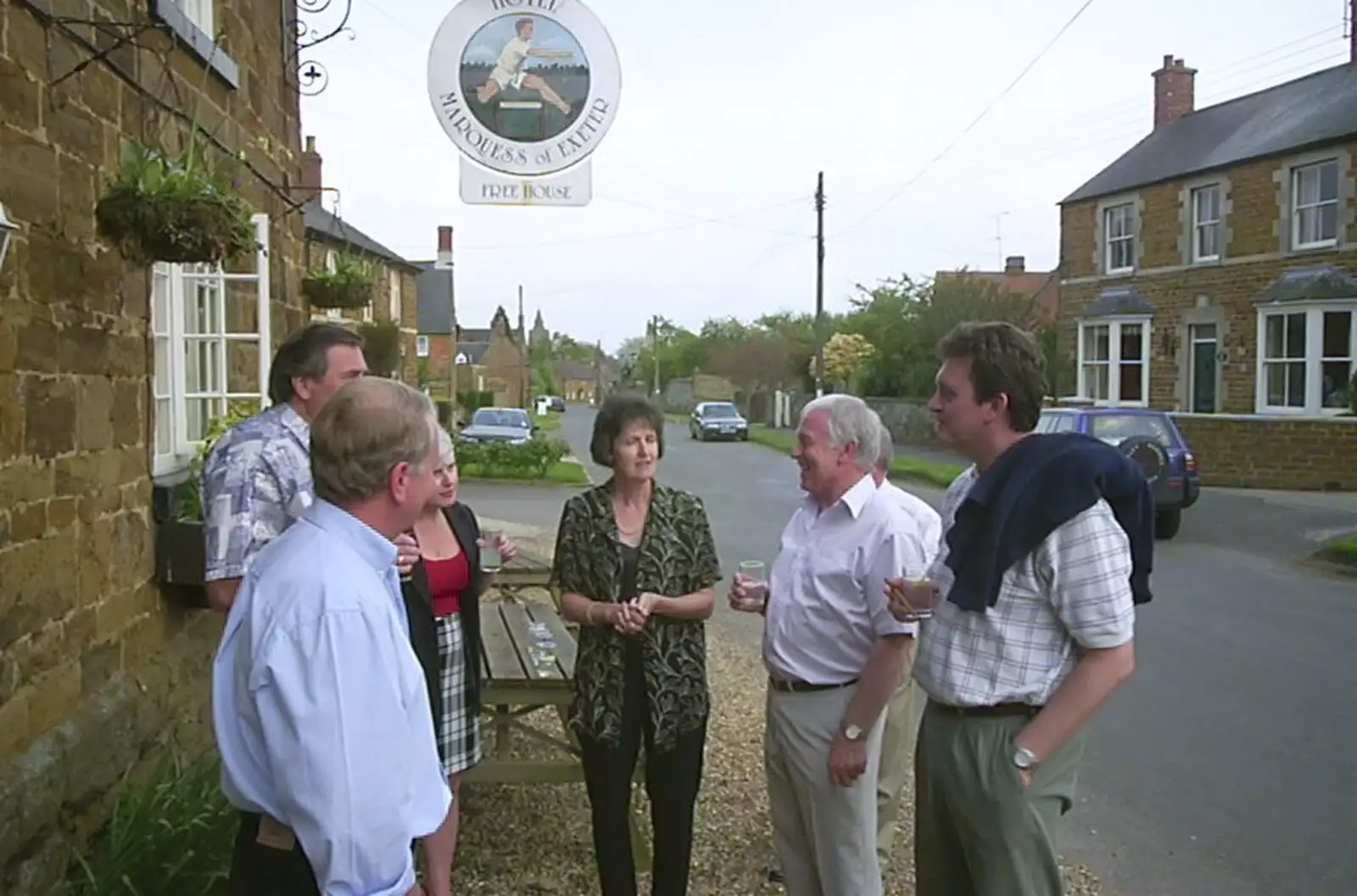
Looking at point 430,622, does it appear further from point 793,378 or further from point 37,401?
point 793,378

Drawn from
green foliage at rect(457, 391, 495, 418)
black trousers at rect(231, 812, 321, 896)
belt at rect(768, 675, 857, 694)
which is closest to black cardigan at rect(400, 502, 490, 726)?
belt at rect(768, 675, 857, 694)

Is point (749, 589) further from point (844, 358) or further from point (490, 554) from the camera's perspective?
point (844, 358)

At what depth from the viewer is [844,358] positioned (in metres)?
45.1

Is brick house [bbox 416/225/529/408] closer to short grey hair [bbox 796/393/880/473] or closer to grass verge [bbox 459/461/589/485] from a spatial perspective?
grass verge [bbox 459/461/589/485]

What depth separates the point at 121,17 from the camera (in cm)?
466

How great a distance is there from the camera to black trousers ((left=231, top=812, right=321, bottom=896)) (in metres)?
2.29

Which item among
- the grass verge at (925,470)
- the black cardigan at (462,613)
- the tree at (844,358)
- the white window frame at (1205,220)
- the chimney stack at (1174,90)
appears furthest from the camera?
the tree at (844,358)

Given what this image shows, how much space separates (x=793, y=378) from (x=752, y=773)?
49.2 metres

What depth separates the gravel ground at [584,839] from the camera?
4.67m

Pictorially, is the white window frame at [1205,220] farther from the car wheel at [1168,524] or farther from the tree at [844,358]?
Answer: the tree at [844,358]

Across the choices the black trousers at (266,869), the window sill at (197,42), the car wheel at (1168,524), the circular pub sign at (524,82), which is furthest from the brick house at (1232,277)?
the black trousers at (266,869)

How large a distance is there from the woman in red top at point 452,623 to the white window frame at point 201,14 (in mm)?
3188

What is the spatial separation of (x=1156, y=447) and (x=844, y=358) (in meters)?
29.8

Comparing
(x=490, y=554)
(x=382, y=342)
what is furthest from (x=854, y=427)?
(x=382, y=342)
